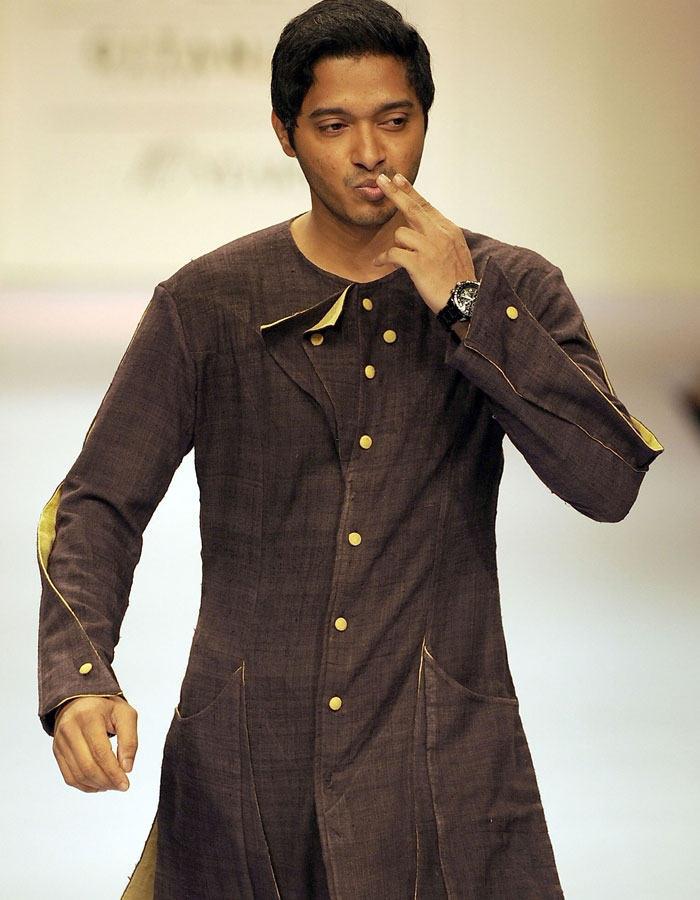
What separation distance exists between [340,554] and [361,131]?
0.43 metres

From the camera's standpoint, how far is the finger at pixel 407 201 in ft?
5.16

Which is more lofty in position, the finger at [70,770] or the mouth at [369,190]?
the mouth at [369,190]

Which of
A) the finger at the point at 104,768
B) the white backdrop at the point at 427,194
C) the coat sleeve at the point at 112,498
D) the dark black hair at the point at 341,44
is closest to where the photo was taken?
the finger at the point at 104,768

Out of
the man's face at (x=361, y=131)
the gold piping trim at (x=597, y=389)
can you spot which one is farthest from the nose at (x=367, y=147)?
the gold piping trim at (x=597, y=389)

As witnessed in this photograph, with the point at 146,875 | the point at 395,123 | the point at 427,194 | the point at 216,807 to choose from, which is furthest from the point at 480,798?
the point at 427,194

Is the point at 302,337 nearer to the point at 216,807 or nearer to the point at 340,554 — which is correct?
the point at 340,554

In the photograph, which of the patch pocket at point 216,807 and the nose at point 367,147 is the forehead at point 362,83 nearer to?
the nose at point 367,147

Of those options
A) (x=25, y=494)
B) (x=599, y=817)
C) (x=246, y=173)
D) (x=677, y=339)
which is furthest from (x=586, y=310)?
(x=599, y=817)

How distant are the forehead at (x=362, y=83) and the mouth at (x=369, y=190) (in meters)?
0.07

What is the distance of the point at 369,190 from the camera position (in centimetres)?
161

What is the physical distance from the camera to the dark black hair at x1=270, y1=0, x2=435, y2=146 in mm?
1610

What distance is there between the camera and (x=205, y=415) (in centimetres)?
166

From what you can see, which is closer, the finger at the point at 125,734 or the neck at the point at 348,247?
the finger at the point at 125,734

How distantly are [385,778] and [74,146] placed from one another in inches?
195
